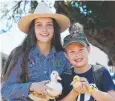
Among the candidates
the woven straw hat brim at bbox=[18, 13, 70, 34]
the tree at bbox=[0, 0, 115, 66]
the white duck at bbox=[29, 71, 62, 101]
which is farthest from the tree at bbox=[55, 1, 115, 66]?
the white duck at bbox=[29, 71, 62, 101]

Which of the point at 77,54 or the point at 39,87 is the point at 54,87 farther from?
the point at 77,54

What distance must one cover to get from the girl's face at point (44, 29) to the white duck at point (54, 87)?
408 millimetres

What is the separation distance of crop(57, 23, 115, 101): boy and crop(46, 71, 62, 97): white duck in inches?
2.9

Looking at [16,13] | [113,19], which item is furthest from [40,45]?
[16,13]

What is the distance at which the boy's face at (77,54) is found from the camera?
2.91 meters

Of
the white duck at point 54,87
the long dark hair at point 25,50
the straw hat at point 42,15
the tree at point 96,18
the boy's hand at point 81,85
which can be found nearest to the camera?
the boy's hand at point 81,85

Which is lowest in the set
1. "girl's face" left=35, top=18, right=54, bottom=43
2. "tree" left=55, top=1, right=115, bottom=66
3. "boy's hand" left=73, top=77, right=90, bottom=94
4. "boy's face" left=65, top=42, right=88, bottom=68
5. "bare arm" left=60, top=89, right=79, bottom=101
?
"tree" left=55, top=1, right=115, bottom=66

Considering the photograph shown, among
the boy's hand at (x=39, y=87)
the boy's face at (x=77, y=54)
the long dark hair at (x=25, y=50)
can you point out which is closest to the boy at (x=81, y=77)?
the boy's face at (x=77, y=54)

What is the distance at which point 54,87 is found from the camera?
284cm

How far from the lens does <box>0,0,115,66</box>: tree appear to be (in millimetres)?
9328

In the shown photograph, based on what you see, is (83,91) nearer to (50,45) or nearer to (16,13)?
(50,45)

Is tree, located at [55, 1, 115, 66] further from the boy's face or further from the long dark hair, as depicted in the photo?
A: the boy's face

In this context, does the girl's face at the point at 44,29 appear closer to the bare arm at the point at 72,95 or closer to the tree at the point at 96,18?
the bare arm at the point at 72,95

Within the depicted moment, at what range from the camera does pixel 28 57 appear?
10.3ft
